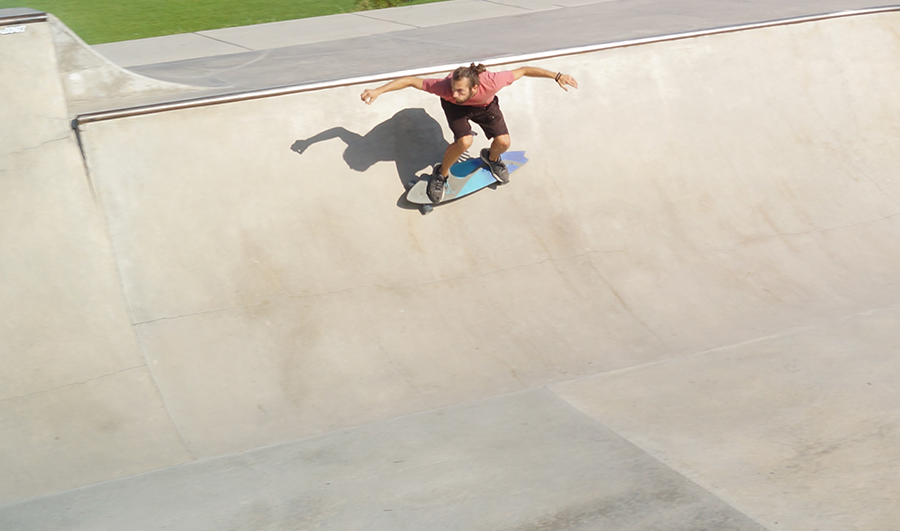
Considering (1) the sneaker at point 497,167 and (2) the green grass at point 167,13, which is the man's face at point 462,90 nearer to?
(1) the sneaker at point 497,167

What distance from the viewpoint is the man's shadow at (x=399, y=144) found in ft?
19.7

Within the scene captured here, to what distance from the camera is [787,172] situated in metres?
6.73

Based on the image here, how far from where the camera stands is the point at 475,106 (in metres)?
5.72

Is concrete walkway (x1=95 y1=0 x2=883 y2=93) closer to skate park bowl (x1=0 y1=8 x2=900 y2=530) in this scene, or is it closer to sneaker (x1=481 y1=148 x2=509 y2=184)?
skate park bowl (x1=0 y1=8 x2=900 y2=530)

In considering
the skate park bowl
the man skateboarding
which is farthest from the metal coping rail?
the man skateboarding

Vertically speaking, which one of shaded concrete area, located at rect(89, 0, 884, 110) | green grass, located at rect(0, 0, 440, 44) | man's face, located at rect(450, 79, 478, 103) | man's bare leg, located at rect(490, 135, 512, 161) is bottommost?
man's bare leg, located at rect(490, 135, 512, 161)

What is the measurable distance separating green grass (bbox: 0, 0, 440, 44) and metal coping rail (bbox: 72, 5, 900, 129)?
18.7ft

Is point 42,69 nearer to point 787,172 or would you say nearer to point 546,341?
point 546,341

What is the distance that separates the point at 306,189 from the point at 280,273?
80cm

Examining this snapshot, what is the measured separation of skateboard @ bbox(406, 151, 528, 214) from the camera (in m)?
5.91

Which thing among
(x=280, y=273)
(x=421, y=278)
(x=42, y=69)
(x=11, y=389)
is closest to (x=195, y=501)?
(x=11, y=389)

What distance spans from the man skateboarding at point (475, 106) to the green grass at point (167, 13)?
6.57 meters

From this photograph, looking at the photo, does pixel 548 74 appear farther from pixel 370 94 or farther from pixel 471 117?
pixel 370 94

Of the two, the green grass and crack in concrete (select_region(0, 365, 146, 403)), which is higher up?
the green grass
